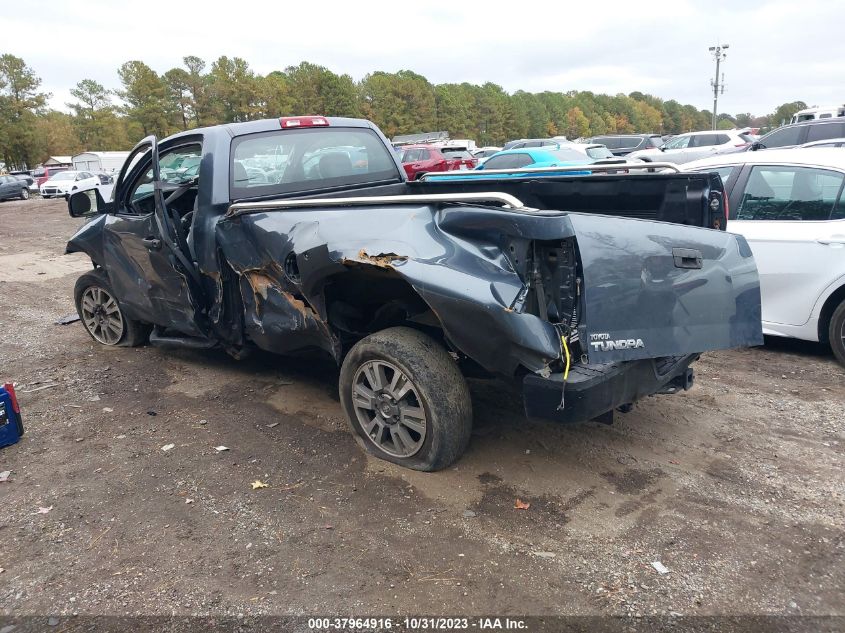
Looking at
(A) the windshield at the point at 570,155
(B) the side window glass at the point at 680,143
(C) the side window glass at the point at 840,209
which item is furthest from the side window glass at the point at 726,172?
(B) the side window glass at the point at 680,143

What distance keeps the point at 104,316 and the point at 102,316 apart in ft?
0.09

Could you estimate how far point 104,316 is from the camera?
6422 mm

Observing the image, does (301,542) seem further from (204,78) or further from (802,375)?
(204,78)

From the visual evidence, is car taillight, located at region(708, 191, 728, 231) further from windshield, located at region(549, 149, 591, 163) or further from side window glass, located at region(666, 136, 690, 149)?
side window glass, located at region(666, 136, 690, 149)

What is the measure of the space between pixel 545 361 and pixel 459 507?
0.94m

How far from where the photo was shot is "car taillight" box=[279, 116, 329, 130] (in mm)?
5222

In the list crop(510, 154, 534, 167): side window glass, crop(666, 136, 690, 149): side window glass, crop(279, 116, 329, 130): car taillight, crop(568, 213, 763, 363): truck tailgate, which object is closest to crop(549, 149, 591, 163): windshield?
crop(510, 154, 534, 167): side window glass

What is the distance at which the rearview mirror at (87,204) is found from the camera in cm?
600

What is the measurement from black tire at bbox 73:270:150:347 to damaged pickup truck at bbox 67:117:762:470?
0.58 meters

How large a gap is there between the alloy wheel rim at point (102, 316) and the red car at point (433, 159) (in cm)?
1442

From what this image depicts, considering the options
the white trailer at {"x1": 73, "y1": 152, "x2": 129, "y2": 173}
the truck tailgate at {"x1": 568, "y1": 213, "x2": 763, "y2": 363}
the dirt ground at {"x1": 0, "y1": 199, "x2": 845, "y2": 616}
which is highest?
the white trailer at {"x1": 73, "y1": 152, "x2": 129, "y2": 173}

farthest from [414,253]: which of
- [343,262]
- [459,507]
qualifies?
[459,507]

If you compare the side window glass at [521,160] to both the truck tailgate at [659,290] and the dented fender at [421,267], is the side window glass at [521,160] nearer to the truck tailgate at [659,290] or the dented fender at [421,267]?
the dented fender at [421,267]

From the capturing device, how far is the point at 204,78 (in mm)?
47250
